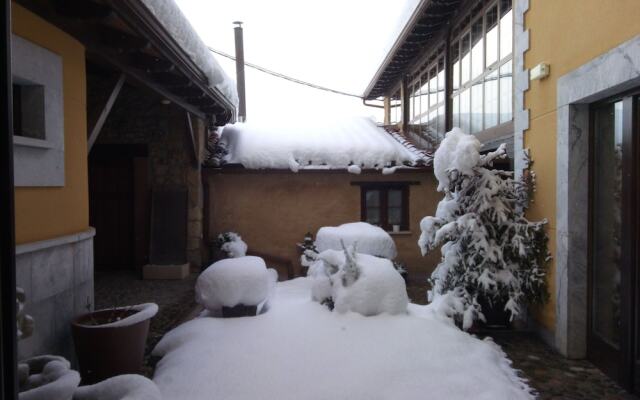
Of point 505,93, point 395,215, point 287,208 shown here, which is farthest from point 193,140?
point 505,93

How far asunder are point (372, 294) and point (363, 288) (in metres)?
0.11

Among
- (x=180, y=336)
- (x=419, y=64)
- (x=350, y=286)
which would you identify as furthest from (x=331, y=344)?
(x=419, y=64)

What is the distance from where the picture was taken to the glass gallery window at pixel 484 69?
6.50m

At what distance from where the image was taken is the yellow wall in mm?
9047

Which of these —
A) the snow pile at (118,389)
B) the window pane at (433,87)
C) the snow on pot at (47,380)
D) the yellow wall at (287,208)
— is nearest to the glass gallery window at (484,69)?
the window pane at (433,87)

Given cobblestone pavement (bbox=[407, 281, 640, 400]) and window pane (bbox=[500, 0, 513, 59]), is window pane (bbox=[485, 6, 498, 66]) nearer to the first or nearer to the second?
window pane (bbox=[500, 0, 513, 59])

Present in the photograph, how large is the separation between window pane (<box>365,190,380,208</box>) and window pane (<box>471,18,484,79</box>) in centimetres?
296

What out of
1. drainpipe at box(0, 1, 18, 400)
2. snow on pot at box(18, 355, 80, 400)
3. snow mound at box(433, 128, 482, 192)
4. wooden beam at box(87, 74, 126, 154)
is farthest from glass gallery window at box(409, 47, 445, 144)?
drainpipe at box(0, 1, 18, 400)

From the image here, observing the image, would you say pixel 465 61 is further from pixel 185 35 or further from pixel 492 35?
pixel 185 35

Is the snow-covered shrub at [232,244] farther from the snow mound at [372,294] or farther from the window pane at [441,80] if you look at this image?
the window pane at [441,80]

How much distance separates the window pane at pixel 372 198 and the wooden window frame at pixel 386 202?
0.04 meters

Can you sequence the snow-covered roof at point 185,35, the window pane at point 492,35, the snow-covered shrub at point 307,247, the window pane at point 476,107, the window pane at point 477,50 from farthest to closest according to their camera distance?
the snow-covered shrub at point 307,247 < the window pane at point 476,107 < the window pane at point 477,50 < the window pane at point 492,35 < the snow-covered roof at point 185,35

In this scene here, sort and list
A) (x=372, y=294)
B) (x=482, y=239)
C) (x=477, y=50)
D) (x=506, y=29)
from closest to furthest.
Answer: (x=372, y=294) → (x=482, y=239) → (x=506, y=29) → (x=477, y=50)

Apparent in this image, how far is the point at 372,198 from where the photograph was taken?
9.32 m
